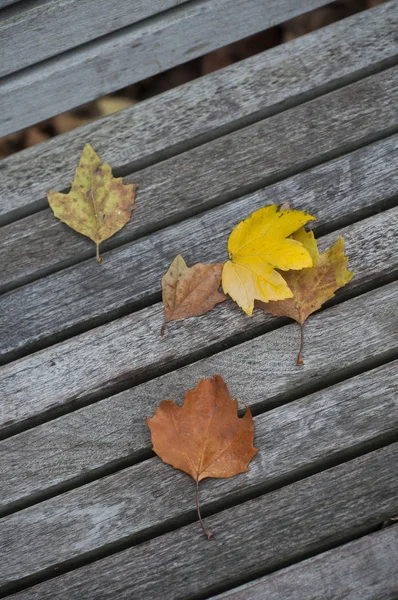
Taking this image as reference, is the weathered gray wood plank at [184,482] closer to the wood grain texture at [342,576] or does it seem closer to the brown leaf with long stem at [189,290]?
the wood grain texture at [342,576]

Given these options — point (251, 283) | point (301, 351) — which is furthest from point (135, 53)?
point (301, 351)

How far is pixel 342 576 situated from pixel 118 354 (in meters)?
0.70

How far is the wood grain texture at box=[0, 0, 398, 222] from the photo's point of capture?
160cm

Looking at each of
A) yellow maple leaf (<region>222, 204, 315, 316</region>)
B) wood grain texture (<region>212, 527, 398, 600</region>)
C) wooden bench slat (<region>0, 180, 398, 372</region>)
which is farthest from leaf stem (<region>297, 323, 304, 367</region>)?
wood grain texture (<region>212, 527, 398, 600</region>)

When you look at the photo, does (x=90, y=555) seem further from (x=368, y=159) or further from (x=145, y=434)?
(x=368, y=159)

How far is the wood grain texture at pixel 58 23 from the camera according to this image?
1.59 metres

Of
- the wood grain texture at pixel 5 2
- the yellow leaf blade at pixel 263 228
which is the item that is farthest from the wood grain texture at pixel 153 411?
the wood grain texture at pixel 5 2

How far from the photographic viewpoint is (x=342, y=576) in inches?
52.1

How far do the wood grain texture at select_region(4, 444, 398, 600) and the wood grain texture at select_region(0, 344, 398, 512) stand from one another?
0.07m

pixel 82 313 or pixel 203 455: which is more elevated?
pixel 82 313

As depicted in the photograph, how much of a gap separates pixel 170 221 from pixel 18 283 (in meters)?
0.41

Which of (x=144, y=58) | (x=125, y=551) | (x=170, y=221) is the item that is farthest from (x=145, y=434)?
(x=144, y=58)

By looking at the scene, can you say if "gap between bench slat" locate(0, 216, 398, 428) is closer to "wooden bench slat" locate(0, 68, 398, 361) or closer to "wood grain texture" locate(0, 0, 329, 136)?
"wooden bench slat" locate(0, 68, 398, 361)

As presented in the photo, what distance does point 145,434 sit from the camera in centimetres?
141
